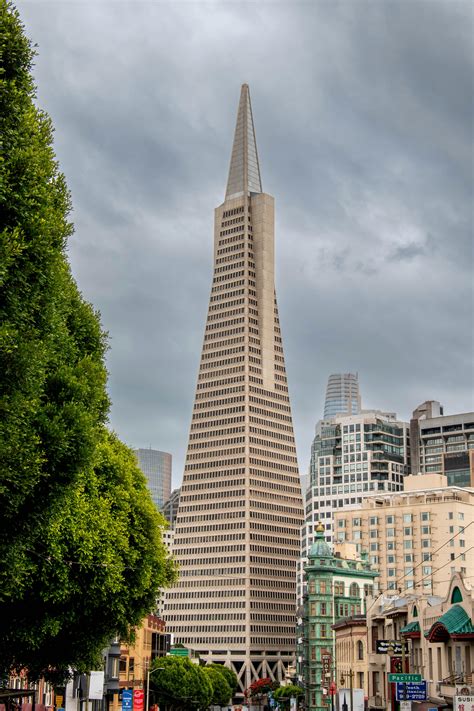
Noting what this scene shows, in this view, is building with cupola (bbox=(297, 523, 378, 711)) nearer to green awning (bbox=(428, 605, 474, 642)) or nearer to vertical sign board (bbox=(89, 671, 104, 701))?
green awning (bbox=(428, 605, 474, 642))

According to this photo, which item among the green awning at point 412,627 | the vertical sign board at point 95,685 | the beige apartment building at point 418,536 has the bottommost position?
the vertical sign board at point 95,685

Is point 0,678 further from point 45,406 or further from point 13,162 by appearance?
point 13,162

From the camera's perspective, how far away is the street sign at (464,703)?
1623 inches

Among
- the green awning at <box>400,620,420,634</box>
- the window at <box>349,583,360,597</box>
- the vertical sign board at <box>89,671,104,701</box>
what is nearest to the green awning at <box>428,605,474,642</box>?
the green awning at <box>400,620,420,634</box>

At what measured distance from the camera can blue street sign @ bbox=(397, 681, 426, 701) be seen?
167 feet

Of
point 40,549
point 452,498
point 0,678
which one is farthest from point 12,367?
point 452,498

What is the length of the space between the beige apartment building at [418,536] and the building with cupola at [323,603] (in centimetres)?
2486

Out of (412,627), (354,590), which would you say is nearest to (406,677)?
(412,627)

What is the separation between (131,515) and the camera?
150ft

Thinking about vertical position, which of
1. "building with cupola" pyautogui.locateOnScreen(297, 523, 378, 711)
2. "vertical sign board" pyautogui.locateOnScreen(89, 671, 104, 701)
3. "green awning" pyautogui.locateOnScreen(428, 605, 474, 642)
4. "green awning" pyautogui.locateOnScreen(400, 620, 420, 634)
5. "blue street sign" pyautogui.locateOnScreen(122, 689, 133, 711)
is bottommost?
"blue street sign" pyautogui.locateOnScreen(122, 689, 133, 711)

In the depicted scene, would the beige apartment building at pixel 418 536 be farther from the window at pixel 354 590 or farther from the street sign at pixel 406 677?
the street sign at pixel 406 677

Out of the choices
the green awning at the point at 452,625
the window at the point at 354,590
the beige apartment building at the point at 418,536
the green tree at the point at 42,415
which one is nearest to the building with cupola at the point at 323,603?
the window at the point at 354,590

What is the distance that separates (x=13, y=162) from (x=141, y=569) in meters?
24.1

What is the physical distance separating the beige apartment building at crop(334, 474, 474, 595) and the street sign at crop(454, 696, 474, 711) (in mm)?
136623
